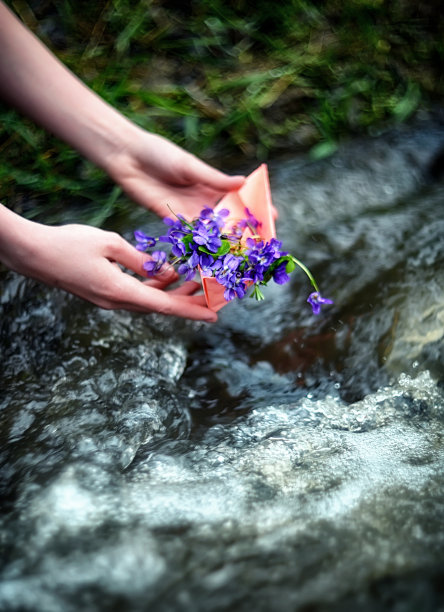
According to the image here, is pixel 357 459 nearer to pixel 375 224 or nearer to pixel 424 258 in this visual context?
pixel 424 258

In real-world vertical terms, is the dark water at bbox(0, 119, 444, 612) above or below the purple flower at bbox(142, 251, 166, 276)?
below

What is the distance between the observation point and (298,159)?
8.89 ft

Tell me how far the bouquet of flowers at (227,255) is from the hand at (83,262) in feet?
0.29

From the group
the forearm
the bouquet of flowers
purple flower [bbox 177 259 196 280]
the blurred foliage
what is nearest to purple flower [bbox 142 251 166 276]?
the bouquet of flowers

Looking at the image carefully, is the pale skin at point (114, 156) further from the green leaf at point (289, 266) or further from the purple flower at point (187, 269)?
the green leaf at point (289, 266)

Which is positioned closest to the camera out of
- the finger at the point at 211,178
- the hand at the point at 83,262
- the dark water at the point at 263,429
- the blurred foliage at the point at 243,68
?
the dark water at the point at 263,429

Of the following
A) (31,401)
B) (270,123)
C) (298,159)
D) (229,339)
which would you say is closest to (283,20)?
(270,123)

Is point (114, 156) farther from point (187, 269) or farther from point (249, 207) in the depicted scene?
point (187, 269)

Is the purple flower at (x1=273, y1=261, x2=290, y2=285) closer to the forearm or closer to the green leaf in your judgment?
the green leaf

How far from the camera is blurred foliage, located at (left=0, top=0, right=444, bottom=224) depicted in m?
2.76

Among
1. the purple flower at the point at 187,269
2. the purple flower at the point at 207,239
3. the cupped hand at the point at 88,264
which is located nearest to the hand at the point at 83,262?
the cupped hand at the point at 88,264

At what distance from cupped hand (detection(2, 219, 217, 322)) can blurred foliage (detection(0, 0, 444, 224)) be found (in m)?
0.97

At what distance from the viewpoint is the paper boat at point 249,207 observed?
1.73 meters

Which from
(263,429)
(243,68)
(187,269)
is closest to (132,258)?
(187,269)
